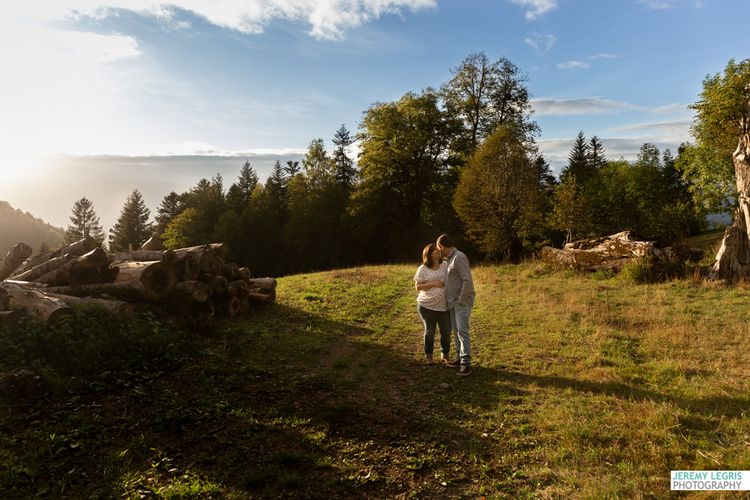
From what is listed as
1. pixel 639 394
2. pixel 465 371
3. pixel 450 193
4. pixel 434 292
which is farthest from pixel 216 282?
pixel 450 193

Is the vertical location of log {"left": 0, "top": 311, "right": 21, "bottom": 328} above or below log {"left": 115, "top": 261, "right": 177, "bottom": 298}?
below

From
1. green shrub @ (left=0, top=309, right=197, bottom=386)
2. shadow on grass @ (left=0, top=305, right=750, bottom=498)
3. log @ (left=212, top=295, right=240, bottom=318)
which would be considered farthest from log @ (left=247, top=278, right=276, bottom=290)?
shadow on grass @ (left=0, top=305, right=750, bottom=498)

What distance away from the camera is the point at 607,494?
3857 millimetres

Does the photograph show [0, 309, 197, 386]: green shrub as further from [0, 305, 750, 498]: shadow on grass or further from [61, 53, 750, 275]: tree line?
[61, 53, 750, 275]: tree line

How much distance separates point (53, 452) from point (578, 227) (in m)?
32.3

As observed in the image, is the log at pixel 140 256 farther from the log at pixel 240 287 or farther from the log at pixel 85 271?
the log at pixel 240 287

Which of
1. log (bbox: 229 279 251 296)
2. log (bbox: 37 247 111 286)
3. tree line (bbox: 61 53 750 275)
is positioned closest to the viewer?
log (bbox: 37 247 111 286)

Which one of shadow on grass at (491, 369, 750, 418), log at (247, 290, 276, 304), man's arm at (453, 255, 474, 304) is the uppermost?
man's arm at (453, 255, 474, 304)

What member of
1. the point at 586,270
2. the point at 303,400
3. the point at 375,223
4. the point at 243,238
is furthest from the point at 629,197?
the point at 303,400

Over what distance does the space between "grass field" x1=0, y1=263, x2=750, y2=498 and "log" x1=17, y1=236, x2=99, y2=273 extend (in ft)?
17.4

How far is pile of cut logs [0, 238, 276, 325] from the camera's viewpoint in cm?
783

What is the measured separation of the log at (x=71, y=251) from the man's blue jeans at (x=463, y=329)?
31.7ft

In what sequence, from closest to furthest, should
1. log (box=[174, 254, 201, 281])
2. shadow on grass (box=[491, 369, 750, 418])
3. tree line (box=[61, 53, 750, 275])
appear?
shadow on grass (box=[491, 369, 750, 418]) → log (box=[174, 254, 201, 281]) → tree line (box=[61, 53, 750, 275])

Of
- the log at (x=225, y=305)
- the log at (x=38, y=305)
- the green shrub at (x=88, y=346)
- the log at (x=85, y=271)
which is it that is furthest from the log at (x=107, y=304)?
the log at (x=225, y=305)
